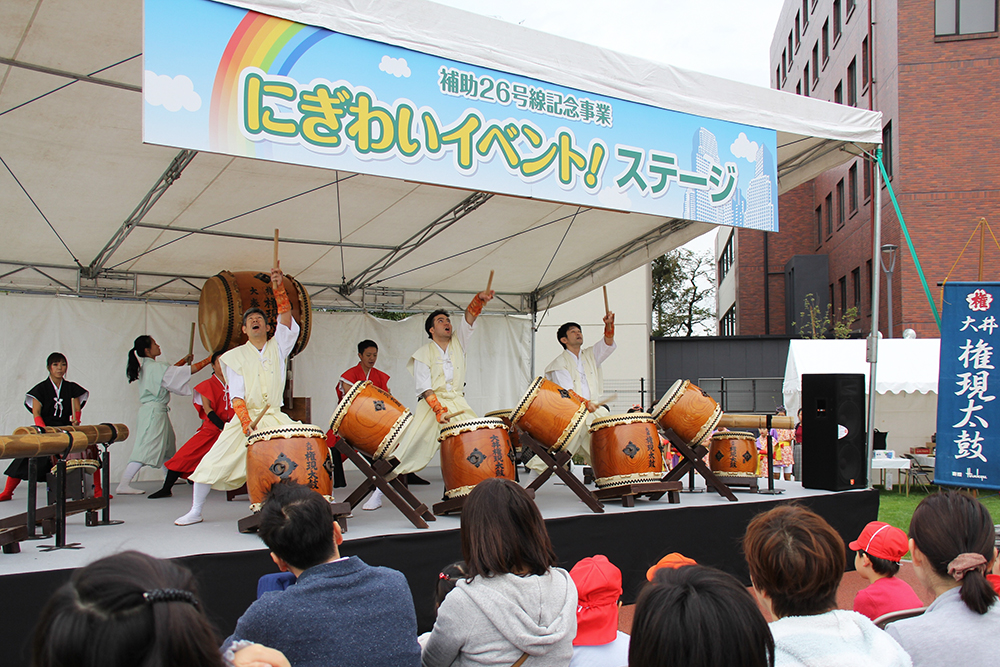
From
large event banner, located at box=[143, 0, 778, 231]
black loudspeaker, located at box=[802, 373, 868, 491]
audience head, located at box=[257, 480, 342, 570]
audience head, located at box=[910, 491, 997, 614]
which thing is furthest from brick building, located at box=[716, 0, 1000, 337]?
audience head, located at box=[257, 480, 342, 570]

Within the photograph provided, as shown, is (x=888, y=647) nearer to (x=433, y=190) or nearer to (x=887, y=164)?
(x=433, y=190)

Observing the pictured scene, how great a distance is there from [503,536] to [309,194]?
3.76 meters

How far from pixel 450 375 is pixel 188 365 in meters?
2.22

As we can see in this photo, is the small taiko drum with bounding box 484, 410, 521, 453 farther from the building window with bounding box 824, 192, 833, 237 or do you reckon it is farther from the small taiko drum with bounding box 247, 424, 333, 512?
the building window with bounding box 824, 192, 833, 237

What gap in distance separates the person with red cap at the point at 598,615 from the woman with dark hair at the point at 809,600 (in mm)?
709

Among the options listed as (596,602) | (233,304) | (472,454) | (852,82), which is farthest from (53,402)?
(852,82)

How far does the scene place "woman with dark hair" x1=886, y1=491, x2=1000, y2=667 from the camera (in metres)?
1.53

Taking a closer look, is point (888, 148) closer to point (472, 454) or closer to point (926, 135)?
point (926, 135)

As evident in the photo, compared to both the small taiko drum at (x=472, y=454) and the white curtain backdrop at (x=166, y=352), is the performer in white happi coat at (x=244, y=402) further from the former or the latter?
the white curtain backdrop at (x=166, y=352)

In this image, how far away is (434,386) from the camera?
15.8 feet

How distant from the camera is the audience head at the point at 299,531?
5.35 feet

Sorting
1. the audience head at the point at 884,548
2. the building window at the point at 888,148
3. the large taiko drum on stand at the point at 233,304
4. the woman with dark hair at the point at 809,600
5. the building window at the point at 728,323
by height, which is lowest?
the audience head at the point at 884,548

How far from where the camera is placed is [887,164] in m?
14.0

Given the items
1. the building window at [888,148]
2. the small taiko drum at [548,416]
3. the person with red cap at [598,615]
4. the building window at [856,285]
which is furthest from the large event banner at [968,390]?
the building window at [856,285]
